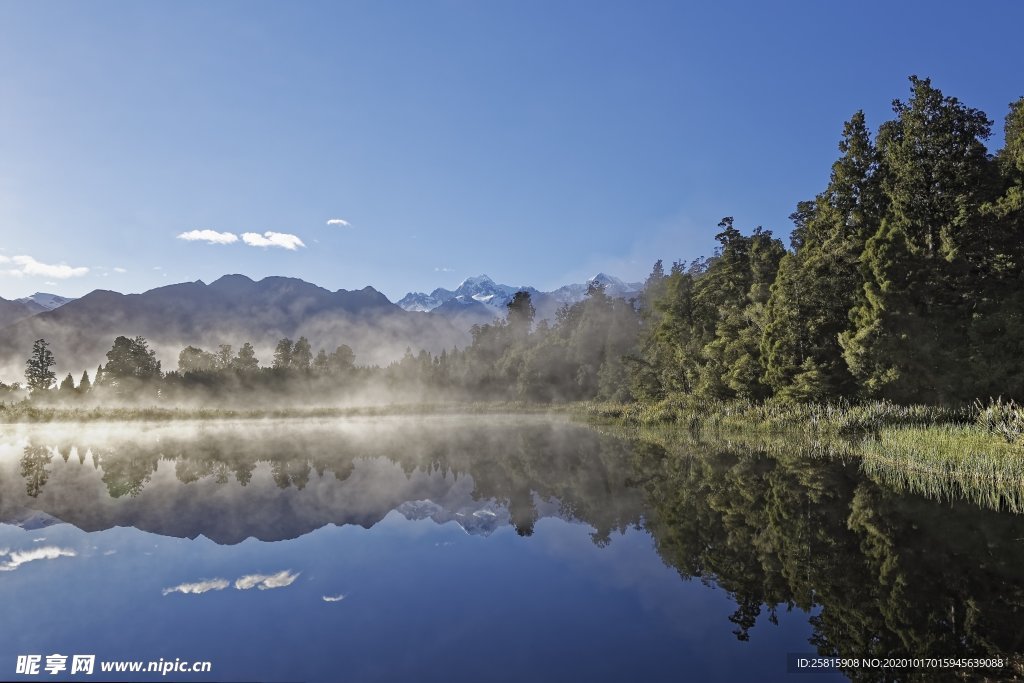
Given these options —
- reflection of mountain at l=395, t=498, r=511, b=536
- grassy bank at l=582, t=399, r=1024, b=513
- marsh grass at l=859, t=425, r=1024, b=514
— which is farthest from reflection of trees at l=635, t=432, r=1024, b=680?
reflection of mountain at l=395, t=498, r=511, b=536

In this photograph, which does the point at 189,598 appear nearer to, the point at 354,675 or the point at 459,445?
the point at 354,675

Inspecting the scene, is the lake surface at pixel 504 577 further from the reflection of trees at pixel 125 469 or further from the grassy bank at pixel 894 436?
the grassy bank at pixel 894 436

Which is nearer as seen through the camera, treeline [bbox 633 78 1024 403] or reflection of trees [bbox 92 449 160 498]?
reflection of trees [bbox 92 449 160 498]

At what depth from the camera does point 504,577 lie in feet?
43.0

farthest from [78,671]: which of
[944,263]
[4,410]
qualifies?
[4,410]

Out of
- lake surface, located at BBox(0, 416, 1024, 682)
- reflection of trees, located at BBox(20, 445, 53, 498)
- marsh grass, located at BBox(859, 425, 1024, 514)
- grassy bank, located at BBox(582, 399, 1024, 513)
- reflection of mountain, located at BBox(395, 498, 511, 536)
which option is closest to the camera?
lake surface, located at BBox(0, 416, 1024, 682)

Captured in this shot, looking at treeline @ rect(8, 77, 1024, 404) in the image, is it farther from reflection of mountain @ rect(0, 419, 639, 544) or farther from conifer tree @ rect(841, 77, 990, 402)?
reflection of mountain @ rect(0, 419, 639, 544)

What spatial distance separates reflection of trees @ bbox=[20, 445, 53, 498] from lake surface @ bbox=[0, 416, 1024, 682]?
285 millimetres

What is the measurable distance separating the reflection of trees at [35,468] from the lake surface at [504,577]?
29cm

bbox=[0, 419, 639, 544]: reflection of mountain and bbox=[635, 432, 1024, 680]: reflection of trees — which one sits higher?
bbox=[635, 432, 1024, 680]: reflection of trees

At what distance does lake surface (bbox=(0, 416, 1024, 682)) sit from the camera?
8.88 m

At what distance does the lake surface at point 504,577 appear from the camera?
8.88 meters

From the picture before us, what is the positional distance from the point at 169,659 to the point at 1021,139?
163ft

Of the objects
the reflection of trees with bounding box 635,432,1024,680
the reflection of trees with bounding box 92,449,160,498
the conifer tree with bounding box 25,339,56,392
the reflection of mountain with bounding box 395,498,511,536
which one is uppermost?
the conifer tree with bounding box 25,339,56,392
